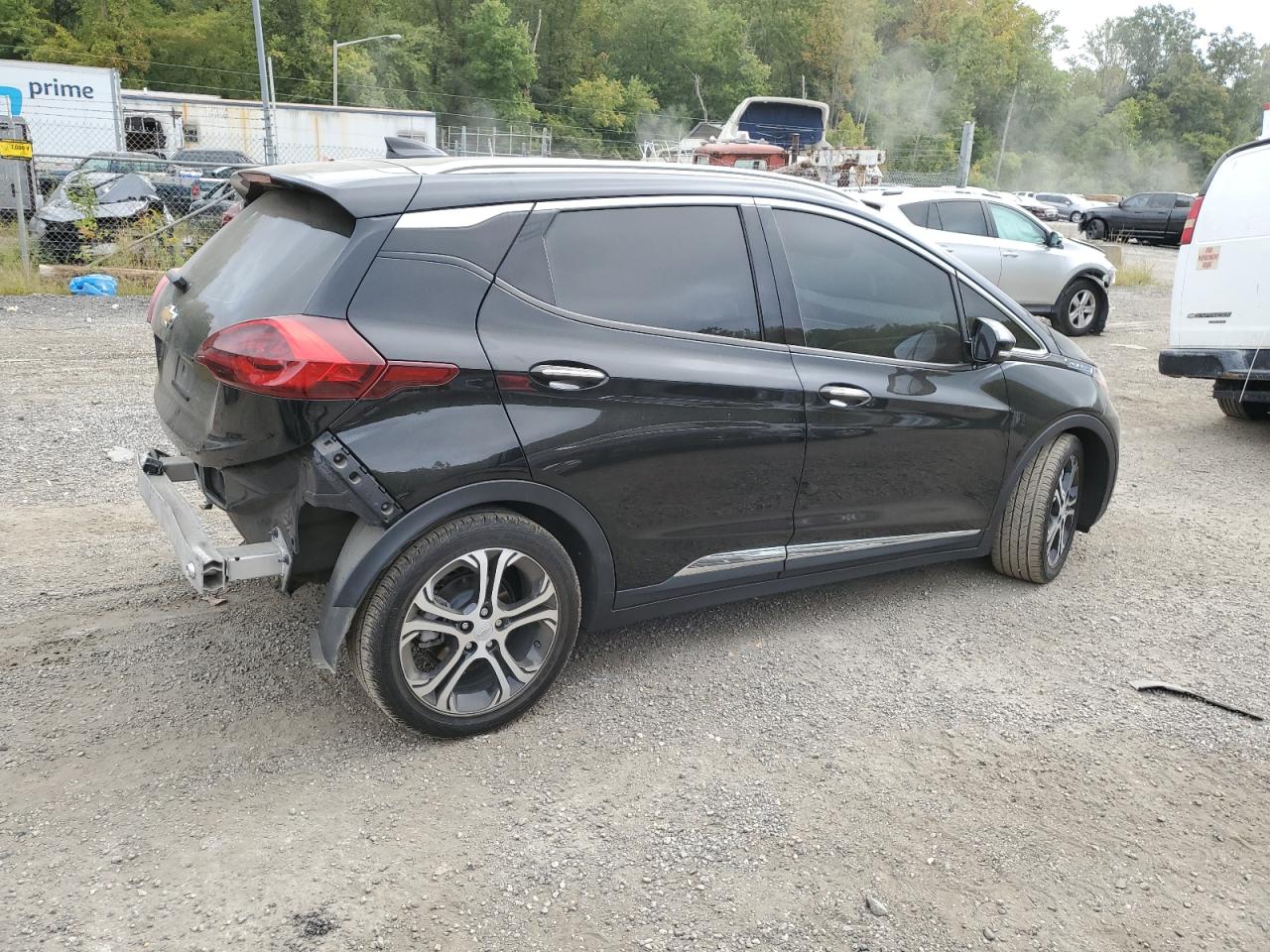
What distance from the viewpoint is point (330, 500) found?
2.88 metres

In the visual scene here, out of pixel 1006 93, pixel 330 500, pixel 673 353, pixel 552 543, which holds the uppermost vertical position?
pixel 1006 93

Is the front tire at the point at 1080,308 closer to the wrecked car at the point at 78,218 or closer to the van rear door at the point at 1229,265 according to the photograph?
the van rear door at the point at 1229,265

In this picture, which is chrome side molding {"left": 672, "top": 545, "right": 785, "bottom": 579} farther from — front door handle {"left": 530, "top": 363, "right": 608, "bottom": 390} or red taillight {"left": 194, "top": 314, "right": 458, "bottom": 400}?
red taillight {"left": 194, "top": 314, "right": 458, "bottom": 400}

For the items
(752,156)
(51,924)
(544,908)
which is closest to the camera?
(51,924)

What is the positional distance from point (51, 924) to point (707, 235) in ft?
8.99

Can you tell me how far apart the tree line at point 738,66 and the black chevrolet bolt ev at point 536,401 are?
35.3 m

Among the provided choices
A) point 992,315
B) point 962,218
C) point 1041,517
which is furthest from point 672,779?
point 962,218

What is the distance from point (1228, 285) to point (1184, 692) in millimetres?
4684

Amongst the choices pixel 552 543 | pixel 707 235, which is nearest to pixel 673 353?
pixel 707 235

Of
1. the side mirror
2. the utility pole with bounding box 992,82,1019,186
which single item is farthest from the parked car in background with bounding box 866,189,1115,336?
the utility pole with bounding box 992,82,1019,186

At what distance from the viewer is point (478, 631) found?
3146 millimetres

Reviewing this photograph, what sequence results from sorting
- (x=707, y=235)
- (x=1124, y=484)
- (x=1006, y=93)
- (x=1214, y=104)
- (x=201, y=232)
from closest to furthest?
1. (x=707, y=235)
2. (x=1124, y=484)
3. (x=201, y=232)
4. (x=1006, y=93)
5. (x=1214, y=104)

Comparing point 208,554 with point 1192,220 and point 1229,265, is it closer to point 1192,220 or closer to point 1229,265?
point 1229,265

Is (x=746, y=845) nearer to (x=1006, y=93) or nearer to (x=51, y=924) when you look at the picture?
(x=51, y=924)
